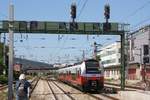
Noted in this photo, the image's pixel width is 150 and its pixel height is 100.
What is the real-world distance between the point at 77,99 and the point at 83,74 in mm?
10480

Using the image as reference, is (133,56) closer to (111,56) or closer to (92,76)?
(111,56)

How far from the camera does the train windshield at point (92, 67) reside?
153 ft

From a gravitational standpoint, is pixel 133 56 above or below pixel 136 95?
above

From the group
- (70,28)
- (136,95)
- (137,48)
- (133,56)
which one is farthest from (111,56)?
(136,95)

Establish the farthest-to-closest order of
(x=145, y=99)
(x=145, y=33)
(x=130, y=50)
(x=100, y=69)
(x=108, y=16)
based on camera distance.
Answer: (x=130, y=50) → (x=145, y=33) → (x=100, y=69) → (x=108, y=16) → (x=145, y=99)

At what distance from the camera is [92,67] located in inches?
1836

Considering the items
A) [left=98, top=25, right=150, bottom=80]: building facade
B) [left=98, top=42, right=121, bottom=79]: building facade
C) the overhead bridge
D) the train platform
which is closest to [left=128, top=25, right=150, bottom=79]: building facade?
[left=98, top=25, right=150, bottom=80]: building facade

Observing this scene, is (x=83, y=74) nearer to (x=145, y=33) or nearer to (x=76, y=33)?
(x=76, y=33)

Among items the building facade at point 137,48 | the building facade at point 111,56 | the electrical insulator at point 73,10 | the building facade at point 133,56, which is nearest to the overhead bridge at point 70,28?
the electrical insulator at point 73,10

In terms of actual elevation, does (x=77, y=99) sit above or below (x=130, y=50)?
below

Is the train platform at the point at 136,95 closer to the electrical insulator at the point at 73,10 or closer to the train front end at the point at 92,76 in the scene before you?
the electrical insulator at the point at 73,10

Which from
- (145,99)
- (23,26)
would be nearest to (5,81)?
A: (23,26)

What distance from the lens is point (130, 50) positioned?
139 metres

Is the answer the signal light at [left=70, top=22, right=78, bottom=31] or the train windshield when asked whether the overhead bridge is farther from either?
the train windshield
